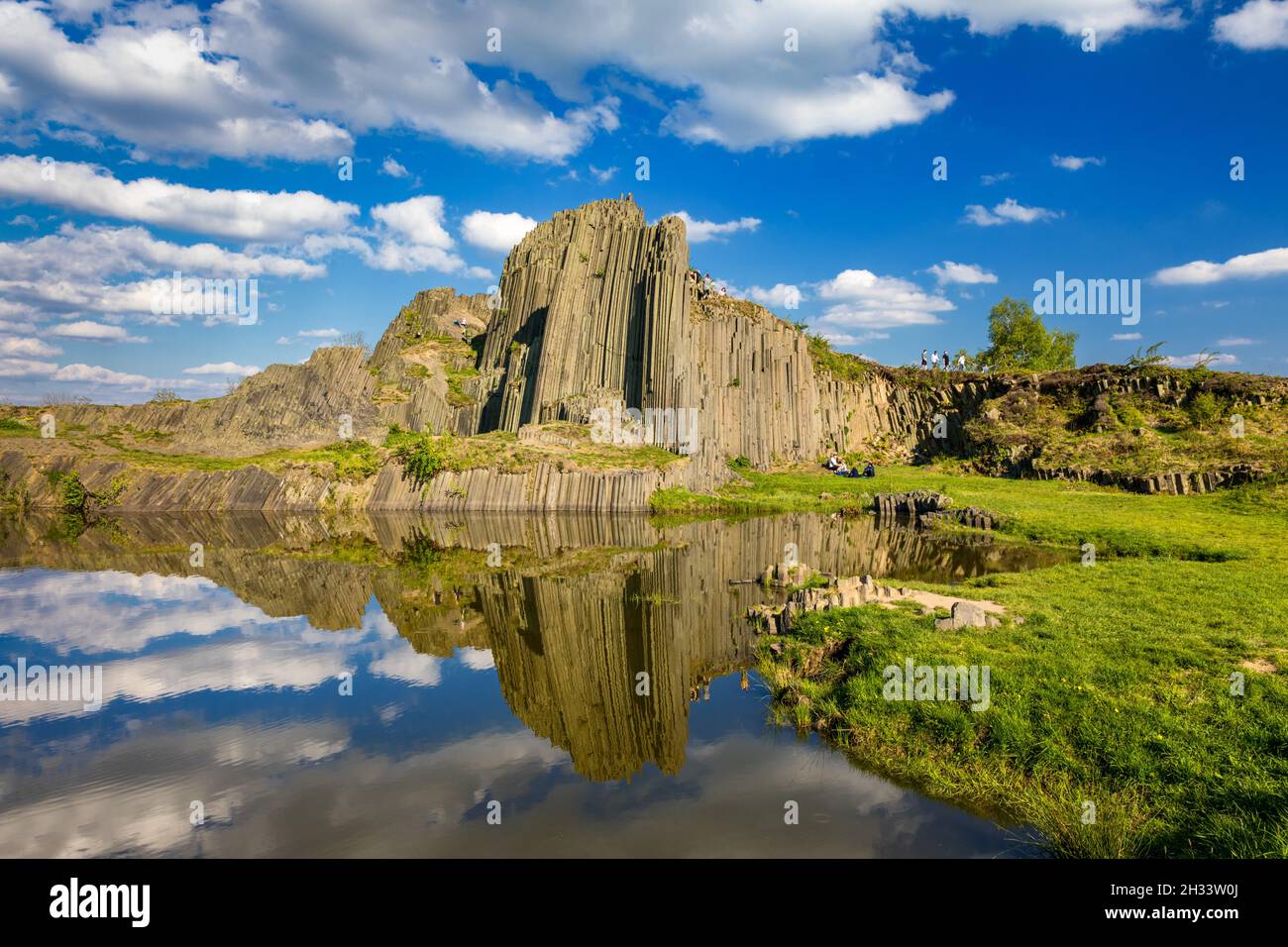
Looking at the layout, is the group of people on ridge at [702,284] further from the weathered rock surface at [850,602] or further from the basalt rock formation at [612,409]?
the weathered rock surface at [850,602]

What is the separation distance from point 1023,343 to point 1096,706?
77.2 meters

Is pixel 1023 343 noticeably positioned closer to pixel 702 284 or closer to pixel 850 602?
pixel 702 284

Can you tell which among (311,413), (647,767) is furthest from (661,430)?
(647,767)

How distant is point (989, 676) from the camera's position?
944 cm

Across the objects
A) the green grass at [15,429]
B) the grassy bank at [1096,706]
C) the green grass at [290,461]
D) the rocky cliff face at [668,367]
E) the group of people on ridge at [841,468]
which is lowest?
the grassy bank at [1096,706]

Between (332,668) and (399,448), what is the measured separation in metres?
28.6

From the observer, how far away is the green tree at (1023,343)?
2854 inches

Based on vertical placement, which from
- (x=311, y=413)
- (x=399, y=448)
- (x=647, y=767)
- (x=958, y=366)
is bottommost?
(x=647, y=767)

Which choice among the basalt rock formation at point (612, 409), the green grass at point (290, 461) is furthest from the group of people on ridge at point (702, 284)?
the green grass at point (290, 461)

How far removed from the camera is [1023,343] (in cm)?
7300

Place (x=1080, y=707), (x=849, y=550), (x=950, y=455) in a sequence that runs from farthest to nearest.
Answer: (x=950, y=455), (x=849, y=550), (x=1080, y=707)

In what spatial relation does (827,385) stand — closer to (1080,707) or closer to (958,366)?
(958,366)

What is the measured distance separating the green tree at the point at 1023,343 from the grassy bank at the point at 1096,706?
64.3m

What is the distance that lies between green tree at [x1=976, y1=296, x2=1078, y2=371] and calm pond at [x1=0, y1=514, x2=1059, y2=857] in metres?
62.1
